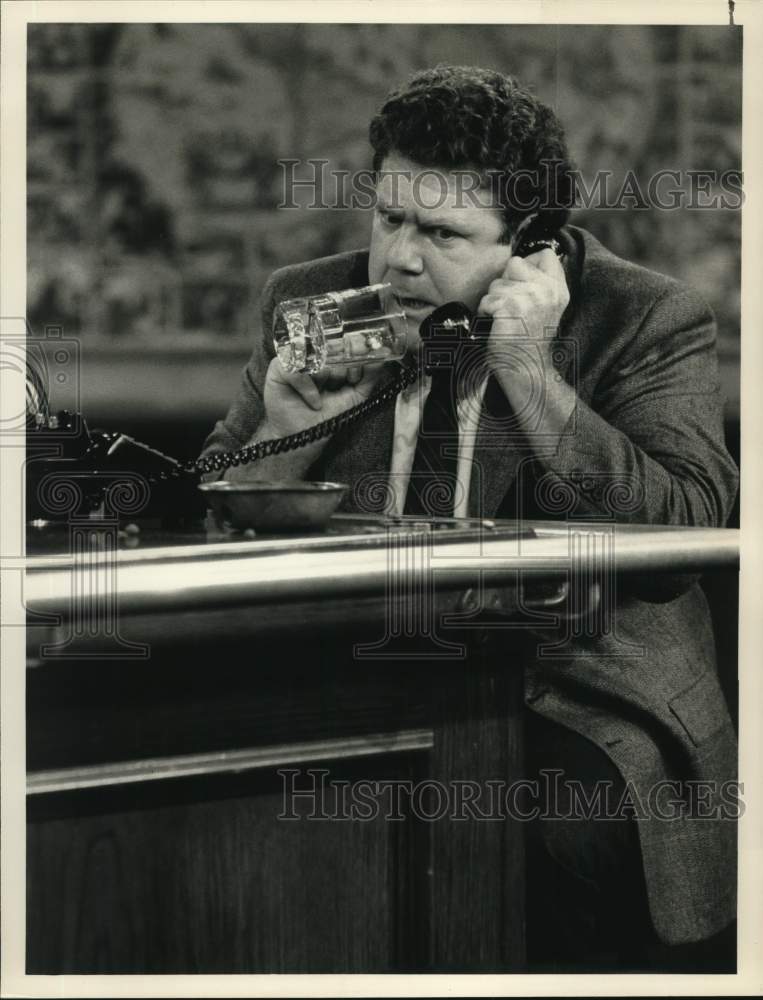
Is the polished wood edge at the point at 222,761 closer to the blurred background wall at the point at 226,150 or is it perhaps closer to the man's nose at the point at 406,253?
the blurred background wall at the point at 226,150

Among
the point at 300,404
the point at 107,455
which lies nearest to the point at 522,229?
the point at 300,404

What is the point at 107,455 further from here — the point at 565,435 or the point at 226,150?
the point at 565,435

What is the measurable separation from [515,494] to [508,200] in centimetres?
50

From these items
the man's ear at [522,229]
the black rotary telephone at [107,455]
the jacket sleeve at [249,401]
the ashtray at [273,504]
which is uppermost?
the man's ear at [522,229]

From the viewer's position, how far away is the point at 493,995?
1.52 metres

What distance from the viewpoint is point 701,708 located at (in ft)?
5.76

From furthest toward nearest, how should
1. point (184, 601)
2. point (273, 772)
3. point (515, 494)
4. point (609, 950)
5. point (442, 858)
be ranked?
point (515, 494), point (609, 950), point (442, 858), point (273, 772), point (184, 601)

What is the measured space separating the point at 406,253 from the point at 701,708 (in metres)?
0.87

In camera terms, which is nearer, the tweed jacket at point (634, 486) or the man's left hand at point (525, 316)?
the tweed jacket at point (634, 486)

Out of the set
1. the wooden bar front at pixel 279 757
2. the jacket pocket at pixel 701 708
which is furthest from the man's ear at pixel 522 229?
the jacket pocket at pixel 701 708

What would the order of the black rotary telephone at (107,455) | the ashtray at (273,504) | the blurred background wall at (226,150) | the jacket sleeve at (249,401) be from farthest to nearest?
the jacket sleeve at (249,401), the blurred background wall at (226,150), the black rotary telephone at (107,455), the ashtray at (273,504)

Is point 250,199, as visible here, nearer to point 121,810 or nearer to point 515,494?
point 515,494

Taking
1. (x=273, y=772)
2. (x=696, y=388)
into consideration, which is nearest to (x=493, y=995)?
(x=273, y=772)

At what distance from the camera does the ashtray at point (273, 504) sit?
1363mm
